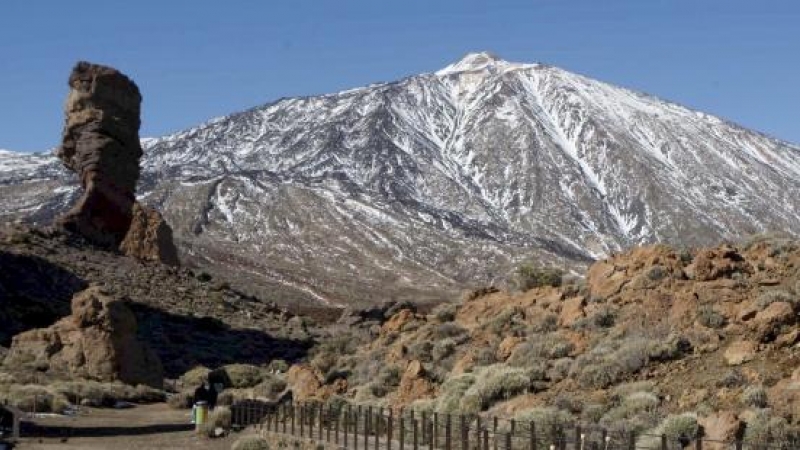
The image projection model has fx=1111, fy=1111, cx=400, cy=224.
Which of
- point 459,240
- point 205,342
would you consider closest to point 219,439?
point 205,342

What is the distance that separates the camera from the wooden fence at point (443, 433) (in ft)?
59.6

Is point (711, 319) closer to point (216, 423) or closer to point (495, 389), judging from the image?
point (495, 389)

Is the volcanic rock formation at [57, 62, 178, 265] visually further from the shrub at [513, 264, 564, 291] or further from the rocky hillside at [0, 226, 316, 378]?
the shrub at [513, 264, 564, 291]

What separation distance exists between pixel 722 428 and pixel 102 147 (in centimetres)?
5863

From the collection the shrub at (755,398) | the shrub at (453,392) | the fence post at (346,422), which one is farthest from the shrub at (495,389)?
the shrub at (755,398)

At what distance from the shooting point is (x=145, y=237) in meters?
77.9

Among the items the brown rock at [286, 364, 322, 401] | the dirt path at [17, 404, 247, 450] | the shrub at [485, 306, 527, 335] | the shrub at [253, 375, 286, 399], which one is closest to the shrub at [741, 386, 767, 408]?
the shrub at [485, 306, 527, 335]

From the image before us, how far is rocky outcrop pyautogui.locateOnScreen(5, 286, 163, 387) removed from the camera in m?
43.2

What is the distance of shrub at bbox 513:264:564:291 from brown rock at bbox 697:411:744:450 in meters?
25.9

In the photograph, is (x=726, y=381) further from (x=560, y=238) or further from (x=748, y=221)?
(x=748, y=221)

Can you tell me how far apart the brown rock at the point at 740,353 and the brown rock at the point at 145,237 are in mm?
57991

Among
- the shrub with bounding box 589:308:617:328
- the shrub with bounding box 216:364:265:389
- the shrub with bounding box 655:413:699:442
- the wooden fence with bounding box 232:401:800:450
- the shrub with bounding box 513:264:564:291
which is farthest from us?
the shrub with bounding box 216:364:265:389

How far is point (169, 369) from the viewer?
54625mm

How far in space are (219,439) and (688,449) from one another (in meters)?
14.6
